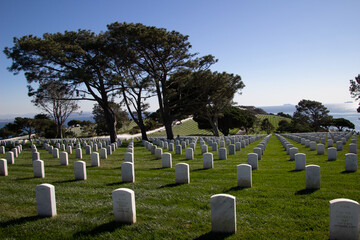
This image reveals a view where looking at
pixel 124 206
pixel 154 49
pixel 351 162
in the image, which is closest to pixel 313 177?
pixel 351 162

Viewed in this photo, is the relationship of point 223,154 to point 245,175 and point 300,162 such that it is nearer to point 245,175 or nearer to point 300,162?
point 300,162

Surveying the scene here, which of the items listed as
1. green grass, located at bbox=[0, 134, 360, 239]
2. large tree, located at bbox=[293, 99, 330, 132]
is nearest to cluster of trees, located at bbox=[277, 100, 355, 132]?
large tree, located at bbox=[293, 99, 330, 132]

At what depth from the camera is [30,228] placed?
5441mm

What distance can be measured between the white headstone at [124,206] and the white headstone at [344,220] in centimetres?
378

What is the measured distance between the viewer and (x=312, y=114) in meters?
64.4

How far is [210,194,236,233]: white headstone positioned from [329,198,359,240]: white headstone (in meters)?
1.67

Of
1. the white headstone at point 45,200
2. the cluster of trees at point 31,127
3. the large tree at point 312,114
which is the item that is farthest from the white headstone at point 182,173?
the large tree at point 312,114

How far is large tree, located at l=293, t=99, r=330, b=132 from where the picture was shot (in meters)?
63.1

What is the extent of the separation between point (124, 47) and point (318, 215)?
76.3 feet

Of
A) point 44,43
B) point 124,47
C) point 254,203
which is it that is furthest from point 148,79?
point 254,203

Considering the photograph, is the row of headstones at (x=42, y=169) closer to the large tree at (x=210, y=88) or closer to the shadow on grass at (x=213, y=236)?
the shadow on grass at (x=213, y=236)

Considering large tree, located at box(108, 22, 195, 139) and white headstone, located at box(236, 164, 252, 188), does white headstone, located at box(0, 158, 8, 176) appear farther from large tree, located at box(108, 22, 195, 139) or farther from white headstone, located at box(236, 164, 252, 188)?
large tree, located at box(108, 22, 195, 139)

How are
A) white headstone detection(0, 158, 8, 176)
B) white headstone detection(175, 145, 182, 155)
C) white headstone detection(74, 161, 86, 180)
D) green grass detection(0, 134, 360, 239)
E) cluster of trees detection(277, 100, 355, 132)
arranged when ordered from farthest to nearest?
cluster of trees detection(277, 100, 355, 132) < white headstone detection(175, 145, 182, 155) < white headstone detection(0, 158, 8, 176) < white headstone detection(74, 161, 86, 180) < green grass detection(0, 134, 360, 239)

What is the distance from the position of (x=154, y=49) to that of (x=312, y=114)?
172ft
